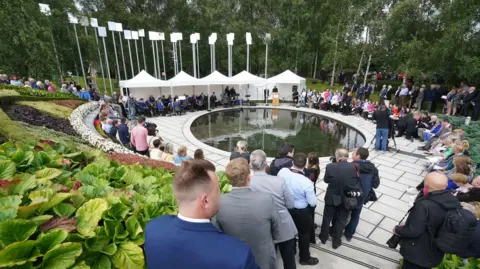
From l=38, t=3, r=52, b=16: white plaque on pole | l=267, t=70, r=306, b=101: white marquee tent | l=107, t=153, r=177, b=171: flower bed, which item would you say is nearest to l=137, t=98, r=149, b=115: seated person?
l=38, t=3, r=52, b=16: white plaque on pole

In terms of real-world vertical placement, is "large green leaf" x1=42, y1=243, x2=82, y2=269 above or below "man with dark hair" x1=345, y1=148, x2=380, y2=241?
above

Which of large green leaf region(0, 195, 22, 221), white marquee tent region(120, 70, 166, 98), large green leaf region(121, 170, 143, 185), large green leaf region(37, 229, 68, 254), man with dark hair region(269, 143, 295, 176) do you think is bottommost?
man with dark hair region(269, 143, 295, 176)

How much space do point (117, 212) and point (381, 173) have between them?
24.0ft

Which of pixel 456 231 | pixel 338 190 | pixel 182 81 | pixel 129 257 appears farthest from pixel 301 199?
pixel 182 81

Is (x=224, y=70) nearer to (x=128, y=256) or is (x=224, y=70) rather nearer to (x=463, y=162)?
(x=463, y=162)

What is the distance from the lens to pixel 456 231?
2.41 m

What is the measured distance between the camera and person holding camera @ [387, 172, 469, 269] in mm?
2479

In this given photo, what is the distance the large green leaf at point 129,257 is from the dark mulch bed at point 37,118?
6485 millimetres

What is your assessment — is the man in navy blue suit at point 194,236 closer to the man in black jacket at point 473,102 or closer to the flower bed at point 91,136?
the flower bed at point 91,136

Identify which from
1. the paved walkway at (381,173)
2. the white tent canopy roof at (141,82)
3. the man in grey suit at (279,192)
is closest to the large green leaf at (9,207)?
the man in grey suit at (279,192)

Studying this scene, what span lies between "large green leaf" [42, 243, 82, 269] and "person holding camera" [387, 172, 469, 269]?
2.99 m

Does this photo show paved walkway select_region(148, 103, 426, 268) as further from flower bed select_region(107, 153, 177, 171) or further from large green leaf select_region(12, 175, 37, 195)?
large green leaf select_region(12, 175, 37, 195)

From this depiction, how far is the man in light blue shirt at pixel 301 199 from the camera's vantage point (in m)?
3.18

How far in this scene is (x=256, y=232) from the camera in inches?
80.7
